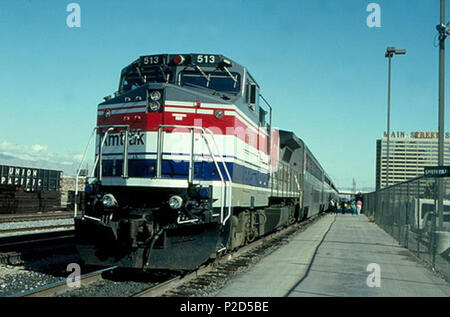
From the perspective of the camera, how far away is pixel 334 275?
844 cm

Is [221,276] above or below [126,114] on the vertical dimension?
below

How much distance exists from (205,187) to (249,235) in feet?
12.7

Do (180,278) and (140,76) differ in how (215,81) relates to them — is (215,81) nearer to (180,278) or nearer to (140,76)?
(140,76)

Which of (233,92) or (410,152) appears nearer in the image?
Answer: (233,92)

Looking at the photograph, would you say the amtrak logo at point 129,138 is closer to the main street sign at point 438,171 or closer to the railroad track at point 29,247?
the railroad track at point 29,247

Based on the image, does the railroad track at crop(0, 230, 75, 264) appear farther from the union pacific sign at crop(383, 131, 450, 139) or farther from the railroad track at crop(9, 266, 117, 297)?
the union pacific sign at crop(383, 131, 450, 139)

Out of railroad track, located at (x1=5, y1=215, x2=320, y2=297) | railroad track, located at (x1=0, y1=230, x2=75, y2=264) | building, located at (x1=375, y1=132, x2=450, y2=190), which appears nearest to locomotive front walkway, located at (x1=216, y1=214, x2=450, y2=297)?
railroad track, located at (x1=5, y1=215, x2=320, y2=297)

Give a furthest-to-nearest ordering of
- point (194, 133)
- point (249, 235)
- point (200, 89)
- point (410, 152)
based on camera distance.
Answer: point (410, 152), point (249, 235), point (200, 89), point (194, 133)

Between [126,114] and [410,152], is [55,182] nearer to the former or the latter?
[126,114]

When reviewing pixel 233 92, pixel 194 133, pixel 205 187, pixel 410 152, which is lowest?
pixel 205 187

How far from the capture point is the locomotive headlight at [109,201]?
7.48m

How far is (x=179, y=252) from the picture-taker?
288 inches

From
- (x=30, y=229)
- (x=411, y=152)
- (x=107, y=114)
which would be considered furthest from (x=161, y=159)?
(x=411, y=152)
